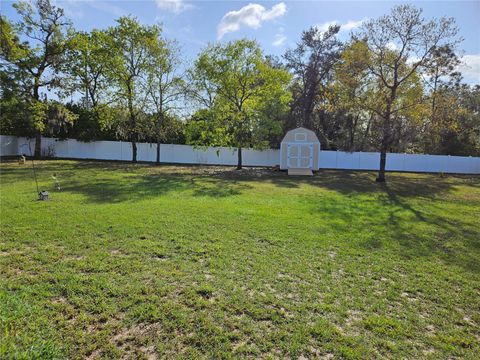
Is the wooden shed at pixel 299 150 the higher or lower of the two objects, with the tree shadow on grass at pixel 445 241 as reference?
higher

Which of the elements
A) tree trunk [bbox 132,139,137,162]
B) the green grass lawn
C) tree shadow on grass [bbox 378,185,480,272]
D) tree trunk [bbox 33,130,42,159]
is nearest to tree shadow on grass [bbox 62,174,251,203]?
the green grass lawn

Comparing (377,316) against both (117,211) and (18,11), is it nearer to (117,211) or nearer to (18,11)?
(117,211)

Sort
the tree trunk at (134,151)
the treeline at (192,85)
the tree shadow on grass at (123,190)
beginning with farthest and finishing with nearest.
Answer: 1. the tree trunk at (134,151)
2. the treeline at (192,85)
3. the tree shadow on grass at (123,190)

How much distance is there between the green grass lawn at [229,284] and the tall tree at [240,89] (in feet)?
40.3

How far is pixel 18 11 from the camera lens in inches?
685

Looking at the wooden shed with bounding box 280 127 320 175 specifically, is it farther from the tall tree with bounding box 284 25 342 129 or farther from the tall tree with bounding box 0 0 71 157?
the tall tree with bounding box 0 0 71 157

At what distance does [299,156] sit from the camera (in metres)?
19.3

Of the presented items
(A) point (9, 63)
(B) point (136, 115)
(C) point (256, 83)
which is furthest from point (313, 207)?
(A) point (9, 63)

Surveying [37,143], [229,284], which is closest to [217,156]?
[37,143]

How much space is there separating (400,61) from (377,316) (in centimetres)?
1555

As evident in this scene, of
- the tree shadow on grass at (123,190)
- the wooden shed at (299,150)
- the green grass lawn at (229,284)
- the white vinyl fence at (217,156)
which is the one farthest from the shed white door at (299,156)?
the green grass lawn at (229,284)

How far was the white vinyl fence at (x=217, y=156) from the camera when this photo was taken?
20.8 meters

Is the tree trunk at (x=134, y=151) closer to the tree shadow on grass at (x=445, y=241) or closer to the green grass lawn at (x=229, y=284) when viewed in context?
the green grass lawn at (x=229, y=284)

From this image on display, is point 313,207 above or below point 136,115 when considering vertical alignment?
below
